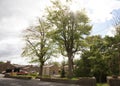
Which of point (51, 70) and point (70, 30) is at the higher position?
point (70, 30)

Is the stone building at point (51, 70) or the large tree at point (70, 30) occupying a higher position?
the large tree at point (70, 30)

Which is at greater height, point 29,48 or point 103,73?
point 29,48

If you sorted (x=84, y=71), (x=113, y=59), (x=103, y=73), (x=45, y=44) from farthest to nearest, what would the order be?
1. (x=45, y=44)
2. (x=84, y=71)
3. (x=103, y=73)
4. (x=113, y=59)

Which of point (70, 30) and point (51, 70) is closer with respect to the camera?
point (70, 30)

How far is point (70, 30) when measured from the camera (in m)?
38.6

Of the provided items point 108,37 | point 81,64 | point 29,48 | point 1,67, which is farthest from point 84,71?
point 1,67

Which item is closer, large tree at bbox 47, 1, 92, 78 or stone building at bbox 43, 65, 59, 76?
large tree at bbox 47, 1, 92, 78

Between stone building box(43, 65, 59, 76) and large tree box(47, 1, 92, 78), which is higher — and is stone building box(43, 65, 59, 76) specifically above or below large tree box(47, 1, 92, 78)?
below

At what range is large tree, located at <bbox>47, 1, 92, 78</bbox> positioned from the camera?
3862 cm

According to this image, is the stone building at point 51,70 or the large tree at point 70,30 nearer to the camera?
the large tree at point 70,30

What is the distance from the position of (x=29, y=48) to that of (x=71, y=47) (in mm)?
19622

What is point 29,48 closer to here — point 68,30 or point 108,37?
point 68,30

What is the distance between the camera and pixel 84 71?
3803 cm

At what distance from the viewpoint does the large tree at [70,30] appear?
3862 centimetres
